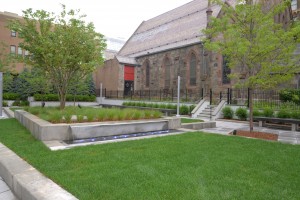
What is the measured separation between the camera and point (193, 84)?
102 ft

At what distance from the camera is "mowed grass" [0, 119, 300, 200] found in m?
3.76

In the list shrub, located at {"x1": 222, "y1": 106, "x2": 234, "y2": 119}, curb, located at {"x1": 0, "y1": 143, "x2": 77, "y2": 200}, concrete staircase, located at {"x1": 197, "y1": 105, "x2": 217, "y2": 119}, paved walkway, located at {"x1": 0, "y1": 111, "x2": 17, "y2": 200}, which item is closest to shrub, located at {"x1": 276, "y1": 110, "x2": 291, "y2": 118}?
shrub, located at {"x1": 222, "y1": 106, "x2": 234, "y2": 119}

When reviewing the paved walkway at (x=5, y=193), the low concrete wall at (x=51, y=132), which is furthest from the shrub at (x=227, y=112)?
the paved walkway at (x=5, y=193)

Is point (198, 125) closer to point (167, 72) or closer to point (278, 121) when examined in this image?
point (278, 121)

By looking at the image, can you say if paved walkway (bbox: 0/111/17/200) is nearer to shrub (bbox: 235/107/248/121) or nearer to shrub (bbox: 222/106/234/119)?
shrub (bbox: 235/107/248/121)

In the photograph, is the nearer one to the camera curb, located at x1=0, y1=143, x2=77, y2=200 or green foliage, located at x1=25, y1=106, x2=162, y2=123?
curb, located at x1=0, y1=143, x2=77, y2=200

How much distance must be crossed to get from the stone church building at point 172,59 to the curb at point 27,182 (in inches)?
942

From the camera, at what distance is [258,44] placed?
9.93 metres

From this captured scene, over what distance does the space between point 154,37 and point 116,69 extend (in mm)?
9588

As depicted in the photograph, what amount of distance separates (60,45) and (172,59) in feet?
77.4

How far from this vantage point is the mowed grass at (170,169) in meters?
3.76

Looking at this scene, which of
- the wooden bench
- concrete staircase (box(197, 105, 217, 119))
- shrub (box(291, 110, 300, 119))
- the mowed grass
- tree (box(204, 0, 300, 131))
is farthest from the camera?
concrete staircase (box(197, 105, 217, 119))

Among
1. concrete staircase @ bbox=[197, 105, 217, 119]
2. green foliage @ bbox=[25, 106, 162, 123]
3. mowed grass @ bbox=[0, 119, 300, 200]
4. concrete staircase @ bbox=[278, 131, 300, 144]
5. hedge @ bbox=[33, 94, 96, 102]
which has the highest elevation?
hedge @ bbox=[33, 94, 96, 102]

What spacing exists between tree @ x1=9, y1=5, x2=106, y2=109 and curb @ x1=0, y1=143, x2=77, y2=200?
806cm
